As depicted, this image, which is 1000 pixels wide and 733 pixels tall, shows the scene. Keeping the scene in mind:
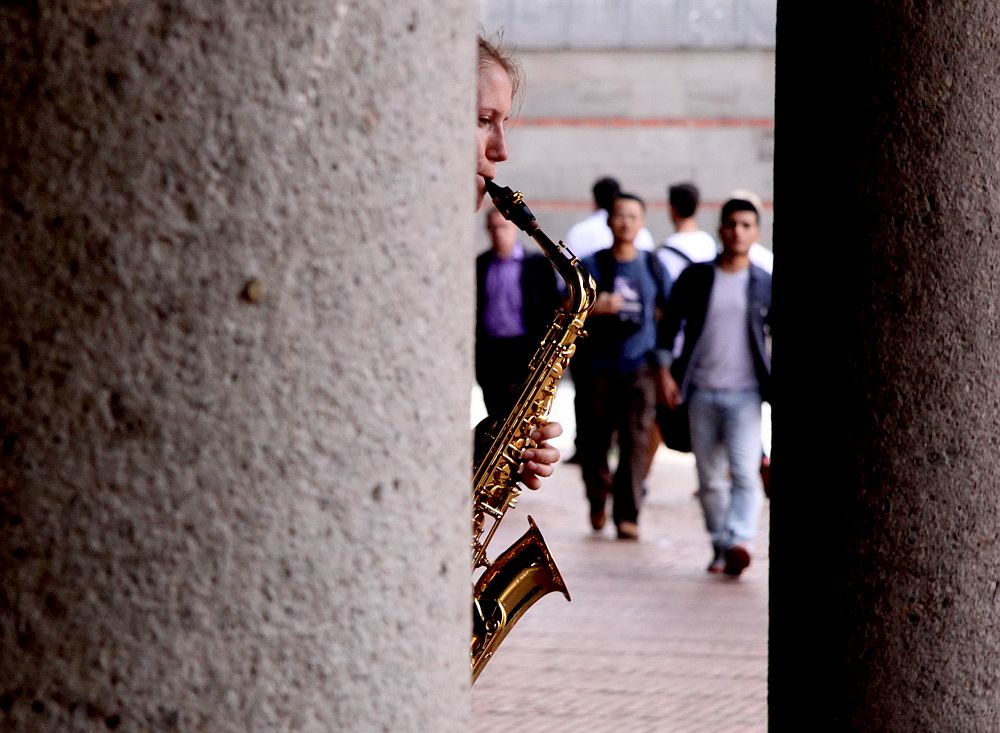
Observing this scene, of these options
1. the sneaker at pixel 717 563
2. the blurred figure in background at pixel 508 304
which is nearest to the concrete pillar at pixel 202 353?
the sneaker at pixel 717 563

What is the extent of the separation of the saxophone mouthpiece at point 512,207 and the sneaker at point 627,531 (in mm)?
5531

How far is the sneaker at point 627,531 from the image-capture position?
961 centimetres

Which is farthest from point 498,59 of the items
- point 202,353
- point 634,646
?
point 634,646

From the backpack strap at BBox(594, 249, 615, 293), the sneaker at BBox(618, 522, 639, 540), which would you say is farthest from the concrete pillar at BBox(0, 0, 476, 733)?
the sneaker at BBox(618, 522, 639, 540)

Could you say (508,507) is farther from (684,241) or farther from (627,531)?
(684,241)

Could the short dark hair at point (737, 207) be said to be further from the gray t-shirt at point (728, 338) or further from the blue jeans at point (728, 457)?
→ the blue jeans at point (728, 457)

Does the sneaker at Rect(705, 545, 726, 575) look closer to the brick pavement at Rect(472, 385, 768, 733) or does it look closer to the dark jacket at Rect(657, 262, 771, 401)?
the brick pavement at Rect(472, 385, 768, 733)

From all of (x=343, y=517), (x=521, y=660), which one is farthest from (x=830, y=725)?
(x=521, y=660)

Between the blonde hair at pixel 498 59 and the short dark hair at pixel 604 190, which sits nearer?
the blonde hair at pixel 498 59

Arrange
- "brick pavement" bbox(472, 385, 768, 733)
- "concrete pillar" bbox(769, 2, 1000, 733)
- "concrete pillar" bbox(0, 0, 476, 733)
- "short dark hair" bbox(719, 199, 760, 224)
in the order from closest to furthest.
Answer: "concrete pillar" bbox(0, 0, 476, 733) < "concrete pillar" bbox(769, 2, 1000, 733) < "brick pavement" bbox(472, 385, 768, 733) < "short dark hair" bbox(719, 199, 760, 224)

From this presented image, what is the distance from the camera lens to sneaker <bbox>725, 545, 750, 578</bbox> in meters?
8.37

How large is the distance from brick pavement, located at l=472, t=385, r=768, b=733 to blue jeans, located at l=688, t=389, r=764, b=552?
0.84ft

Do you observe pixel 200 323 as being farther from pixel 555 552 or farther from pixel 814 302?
pixel 555 552

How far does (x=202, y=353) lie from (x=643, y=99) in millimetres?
17189
